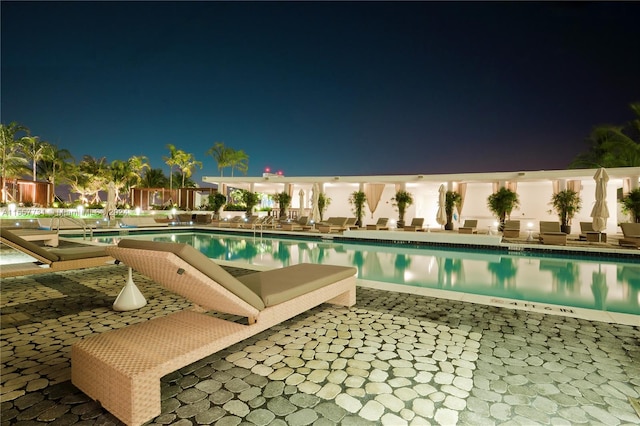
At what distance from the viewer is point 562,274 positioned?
711 cm

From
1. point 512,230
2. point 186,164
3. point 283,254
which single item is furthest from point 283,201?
point 186,164

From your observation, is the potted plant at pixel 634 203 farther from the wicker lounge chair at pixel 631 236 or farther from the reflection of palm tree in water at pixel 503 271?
the reflection of palm tree in water at pixel 503 271

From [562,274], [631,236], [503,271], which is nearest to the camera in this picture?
[562,274]

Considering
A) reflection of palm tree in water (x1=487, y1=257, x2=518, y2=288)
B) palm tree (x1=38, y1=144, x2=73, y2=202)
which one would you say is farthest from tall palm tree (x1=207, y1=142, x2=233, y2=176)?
reflection of palm tree in water (x1=487, y1=257, x2=518, y2=288)

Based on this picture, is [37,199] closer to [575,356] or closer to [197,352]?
[197,352]

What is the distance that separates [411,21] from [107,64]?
28211 mm

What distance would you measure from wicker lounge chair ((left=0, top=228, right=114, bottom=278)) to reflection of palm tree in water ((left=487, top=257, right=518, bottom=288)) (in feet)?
21.6

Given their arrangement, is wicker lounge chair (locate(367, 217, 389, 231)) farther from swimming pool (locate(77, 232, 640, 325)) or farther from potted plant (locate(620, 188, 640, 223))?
potted plant (locate(620, 188, 640, 223))

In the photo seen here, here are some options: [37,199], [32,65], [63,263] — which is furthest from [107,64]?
[63,263]

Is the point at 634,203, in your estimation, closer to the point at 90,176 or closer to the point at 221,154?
the point at 221,154

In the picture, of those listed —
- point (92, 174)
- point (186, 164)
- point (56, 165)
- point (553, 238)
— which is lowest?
point (553, 238)

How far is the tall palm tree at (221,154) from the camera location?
31125 millimetres

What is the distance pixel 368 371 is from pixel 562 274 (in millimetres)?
6928

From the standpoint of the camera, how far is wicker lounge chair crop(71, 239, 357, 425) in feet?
5.40
